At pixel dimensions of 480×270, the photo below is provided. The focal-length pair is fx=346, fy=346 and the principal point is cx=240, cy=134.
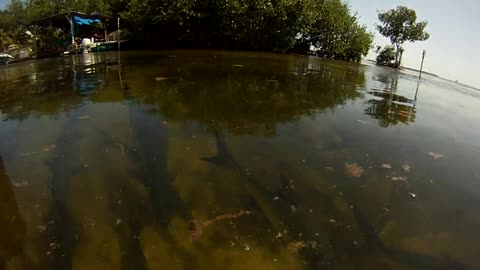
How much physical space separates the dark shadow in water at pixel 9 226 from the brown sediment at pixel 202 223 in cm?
151

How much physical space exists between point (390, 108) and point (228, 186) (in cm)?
617

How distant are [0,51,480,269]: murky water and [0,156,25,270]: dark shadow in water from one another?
14 mm

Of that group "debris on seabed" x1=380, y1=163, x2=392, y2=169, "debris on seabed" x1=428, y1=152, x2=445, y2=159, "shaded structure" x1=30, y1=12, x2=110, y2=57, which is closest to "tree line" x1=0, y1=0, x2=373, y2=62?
"shaded structure" x1=30, y1=12, x2=110, y2=57

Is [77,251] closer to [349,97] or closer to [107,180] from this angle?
[107,180]

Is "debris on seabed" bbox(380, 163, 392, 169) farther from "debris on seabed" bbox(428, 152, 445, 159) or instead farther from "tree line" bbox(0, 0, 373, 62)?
"tree line" bbox(0, 0, 373, 62)

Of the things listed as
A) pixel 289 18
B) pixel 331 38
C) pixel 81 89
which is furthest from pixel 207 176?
pixel 331 38

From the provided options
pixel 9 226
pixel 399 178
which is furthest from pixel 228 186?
pixel 399 178

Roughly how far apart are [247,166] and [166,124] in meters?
2.01

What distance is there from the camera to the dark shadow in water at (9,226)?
3039 millimetres

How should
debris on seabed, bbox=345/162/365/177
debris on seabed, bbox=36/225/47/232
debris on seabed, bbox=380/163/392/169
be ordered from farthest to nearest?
debris on seabed, bbox=380/163/392/169 → debris on seabed, bbox=345/162/365/177 → debris on seabed, bbox=36/225/47/232

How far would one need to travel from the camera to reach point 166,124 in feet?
19.7

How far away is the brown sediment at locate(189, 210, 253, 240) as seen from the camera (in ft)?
11.0

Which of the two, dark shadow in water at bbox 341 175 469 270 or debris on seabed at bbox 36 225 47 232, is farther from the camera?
debris on seabed at bbox 36 225 47 232

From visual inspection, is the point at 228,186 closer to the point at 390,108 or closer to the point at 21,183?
the point at 21,183
